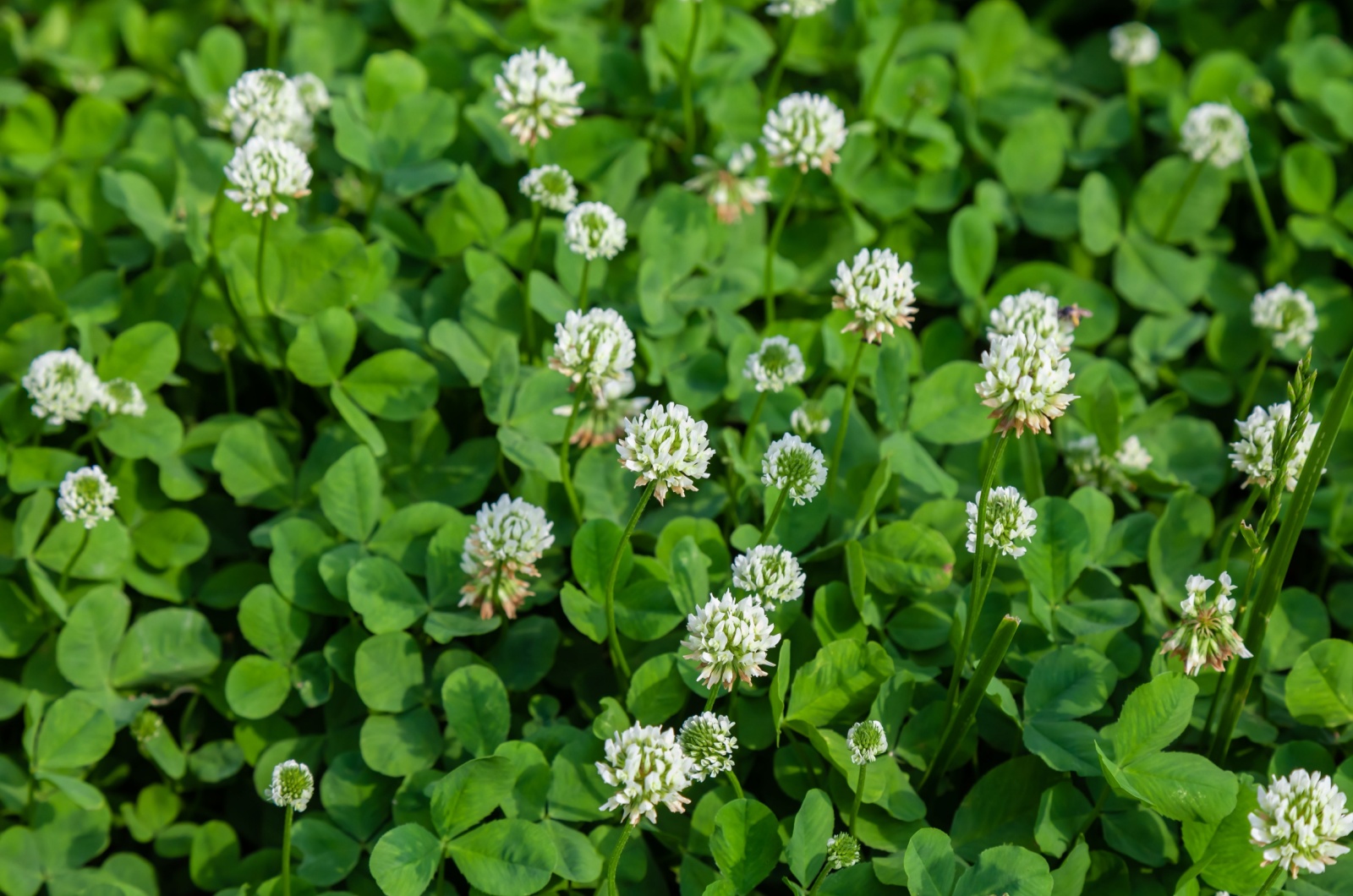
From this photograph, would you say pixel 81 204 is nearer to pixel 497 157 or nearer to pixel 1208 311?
pixel 497 157

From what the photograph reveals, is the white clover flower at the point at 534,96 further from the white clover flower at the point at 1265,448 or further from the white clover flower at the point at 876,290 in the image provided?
the white clover flower at the point at 1265,448

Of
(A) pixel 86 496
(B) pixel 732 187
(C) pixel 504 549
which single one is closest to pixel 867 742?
(C) pixel 504 549

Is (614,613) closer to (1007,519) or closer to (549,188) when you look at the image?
(1007,519)

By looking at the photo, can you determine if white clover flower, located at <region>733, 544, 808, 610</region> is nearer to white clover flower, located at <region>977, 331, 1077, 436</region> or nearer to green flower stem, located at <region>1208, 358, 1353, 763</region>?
white clover flower, located at <region>977, 331, 1077, 436</region>

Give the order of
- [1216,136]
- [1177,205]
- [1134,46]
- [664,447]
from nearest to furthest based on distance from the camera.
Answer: [664,447] → [1216,136] → [1177,205] → [1134,46]

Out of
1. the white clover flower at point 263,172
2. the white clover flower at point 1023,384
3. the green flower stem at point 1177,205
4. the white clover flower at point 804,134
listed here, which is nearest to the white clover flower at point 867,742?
the white clover flower at point 1023,384

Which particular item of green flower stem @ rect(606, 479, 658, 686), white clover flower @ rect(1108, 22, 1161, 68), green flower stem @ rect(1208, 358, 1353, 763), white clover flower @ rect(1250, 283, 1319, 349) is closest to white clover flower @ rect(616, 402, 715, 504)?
green flower stem @ rect(606, 479, 658, 686)
